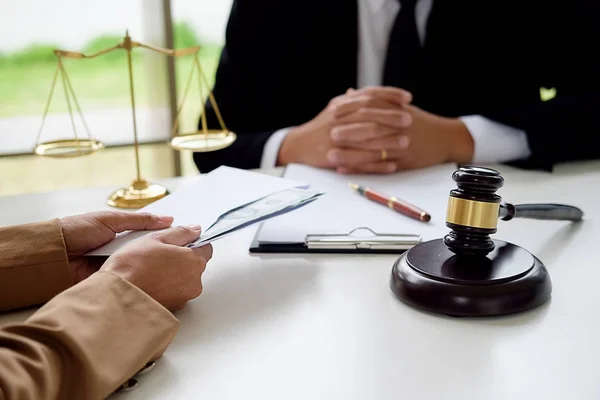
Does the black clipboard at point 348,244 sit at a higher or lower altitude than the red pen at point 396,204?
lower

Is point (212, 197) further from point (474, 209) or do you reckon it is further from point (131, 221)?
point (474, 209)

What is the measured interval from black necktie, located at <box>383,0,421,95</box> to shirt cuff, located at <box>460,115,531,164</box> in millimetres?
316

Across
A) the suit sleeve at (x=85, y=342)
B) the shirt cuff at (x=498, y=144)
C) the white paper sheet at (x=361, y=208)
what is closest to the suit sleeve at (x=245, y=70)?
the white paper sheet at (x=361, y=208)

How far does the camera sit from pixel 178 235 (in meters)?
0.79

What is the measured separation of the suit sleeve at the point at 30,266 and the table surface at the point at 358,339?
2 centimetres

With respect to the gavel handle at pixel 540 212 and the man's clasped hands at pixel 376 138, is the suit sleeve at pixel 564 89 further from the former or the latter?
A: the gavel handle at pixel 540 212

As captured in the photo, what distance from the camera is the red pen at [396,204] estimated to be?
3.25 ft

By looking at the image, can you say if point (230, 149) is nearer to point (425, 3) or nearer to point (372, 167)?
point (372, 167)

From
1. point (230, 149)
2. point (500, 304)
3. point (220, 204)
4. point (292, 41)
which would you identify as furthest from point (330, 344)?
point (292, 41)

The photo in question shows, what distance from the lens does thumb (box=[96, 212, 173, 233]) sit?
85 centimetres

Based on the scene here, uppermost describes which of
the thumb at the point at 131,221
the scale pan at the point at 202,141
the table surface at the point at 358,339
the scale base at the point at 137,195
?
the scale pan at the point at 202,141

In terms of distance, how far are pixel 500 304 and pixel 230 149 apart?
0.88 meters

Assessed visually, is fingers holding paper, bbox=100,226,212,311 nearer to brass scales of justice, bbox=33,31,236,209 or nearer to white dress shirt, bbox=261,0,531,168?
brass scales of justice, bbox=33,31,236,209

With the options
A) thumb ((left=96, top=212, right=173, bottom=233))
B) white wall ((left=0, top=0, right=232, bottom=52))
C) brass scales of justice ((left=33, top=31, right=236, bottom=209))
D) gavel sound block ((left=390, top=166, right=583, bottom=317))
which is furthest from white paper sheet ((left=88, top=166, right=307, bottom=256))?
white wall ((left=0, top=0, right=232, bottom=52))
